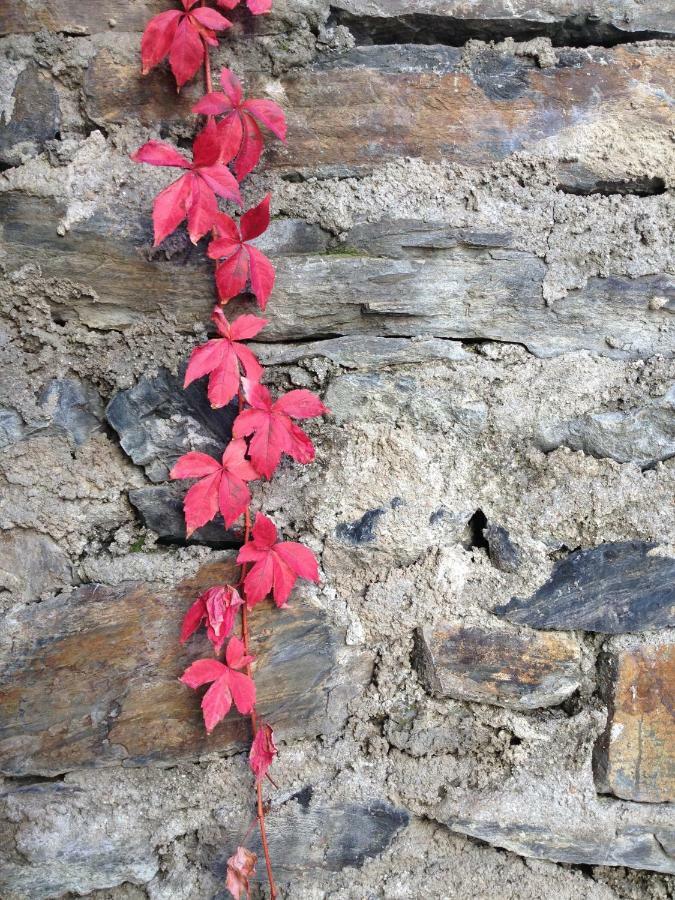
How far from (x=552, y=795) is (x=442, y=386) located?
0.70 meters

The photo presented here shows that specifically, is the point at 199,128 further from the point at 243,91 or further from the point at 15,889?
the point at 15,889

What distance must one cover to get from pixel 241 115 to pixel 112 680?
91cm

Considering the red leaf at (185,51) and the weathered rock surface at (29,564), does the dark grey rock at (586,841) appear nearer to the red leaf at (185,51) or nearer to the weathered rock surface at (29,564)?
the weathered rock surface at (29,564)

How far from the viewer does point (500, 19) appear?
114cm

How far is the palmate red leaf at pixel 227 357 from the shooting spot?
1097mm

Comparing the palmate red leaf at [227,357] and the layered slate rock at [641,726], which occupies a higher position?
the palmate red leaf at [227,357]

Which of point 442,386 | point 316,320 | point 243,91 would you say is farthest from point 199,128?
point 442,386

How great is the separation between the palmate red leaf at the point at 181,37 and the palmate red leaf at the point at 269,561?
0.69 m

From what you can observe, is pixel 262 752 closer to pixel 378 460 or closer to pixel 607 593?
pixel 378 460

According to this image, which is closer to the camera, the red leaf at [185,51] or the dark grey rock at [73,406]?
the red leaf at [185,51]

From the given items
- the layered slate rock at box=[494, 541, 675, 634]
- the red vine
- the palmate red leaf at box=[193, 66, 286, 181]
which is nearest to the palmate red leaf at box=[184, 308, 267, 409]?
the red vine

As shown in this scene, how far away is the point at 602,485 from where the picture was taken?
1185 millimetres

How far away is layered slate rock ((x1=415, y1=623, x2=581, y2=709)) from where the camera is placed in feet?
3.99

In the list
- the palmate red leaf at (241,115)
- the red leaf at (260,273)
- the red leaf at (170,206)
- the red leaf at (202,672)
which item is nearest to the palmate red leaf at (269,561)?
the red leaf at (202,672)
